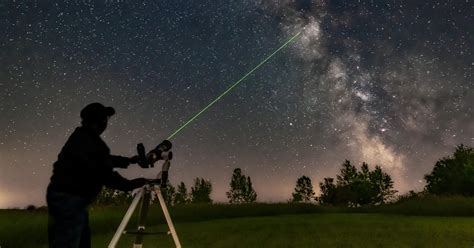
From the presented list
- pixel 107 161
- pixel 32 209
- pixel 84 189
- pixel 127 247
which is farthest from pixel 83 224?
pixel 32 209

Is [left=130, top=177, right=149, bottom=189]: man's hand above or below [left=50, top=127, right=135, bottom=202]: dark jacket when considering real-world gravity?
below

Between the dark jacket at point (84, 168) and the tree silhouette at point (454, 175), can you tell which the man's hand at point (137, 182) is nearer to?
the dark jacket at point (84, 168)

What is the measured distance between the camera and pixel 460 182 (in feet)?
298

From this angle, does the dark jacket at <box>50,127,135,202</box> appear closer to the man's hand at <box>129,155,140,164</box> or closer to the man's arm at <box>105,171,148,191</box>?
the man's arm at <box>105,171,148,191</box>

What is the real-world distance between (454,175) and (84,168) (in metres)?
99.0

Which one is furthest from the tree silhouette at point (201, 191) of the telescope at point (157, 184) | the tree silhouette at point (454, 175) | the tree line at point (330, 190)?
the telescope at point (157, 184)

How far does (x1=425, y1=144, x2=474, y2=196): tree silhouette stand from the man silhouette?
91.0 meters

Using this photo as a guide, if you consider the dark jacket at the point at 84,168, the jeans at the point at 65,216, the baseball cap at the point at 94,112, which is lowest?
the jeans at the point at 65,216

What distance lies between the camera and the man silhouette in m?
5.12

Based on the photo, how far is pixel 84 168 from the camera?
5141 millimetres

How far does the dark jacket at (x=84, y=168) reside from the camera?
514cm

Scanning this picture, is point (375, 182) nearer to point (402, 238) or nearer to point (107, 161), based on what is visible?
point (402, 238)

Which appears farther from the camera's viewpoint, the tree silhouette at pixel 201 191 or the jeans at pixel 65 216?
the tree silhouette at pixel 201 191

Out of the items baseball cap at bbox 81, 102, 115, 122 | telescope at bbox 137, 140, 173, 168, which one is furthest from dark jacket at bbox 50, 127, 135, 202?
telescope at bbox 137, 140, 173, 168
